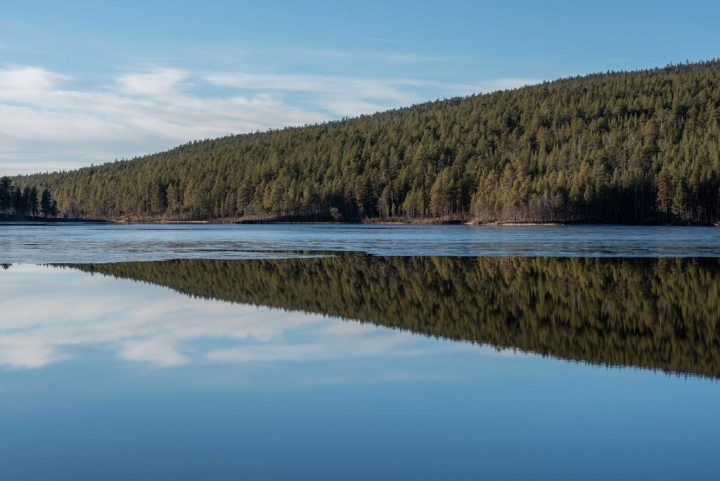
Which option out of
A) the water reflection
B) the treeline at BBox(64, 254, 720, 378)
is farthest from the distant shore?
the water reflection

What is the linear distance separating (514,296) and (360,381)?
1161 centimetres

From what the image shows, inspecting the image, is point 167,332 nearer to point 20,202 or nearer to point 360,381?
point 360,381

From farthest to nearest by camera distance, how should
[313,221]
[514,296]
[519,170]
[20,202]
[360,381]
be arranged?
[313,221] → [20,202] → [519,170] → [514,296] → [360,381]

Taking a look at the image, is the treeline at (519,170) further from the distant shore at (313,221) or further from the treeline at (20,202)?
the treeline at (20,202)

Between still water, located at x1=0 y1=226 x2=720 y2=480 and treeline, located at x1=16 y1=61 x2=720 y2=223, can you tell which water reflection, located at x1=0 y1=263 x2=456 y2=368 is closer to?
still water, located at x1=0 y1=226 x2=720 y2=480

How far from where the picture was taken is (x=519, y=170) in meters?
140

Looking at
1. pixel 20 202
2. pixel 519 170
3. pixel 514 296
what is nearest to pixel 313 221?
pixel 519 170

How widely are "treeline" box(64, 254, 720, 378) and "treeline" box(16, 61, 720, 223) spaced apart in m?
88.4

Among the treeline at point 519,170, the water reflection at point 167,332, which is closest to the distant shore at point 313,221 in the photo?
the treeline at point 519,170

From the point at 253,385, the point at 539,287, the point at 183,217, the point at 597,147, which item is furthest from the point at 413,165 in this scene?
the point at 253,385

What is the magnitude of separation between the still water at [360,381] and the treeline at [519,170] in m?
99.8

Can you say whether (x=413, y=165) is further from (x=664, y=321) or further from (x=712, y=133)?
(x=664, y=321)

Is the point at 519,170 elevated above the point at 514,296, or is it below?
above

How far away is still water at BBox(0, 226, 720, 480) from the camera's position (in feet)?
29.6
